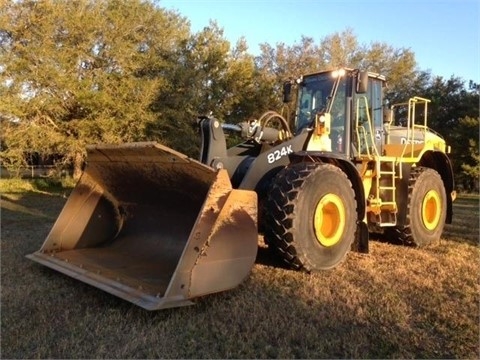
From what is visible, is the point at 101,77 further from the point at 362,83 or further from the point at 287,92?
the point at 362,83

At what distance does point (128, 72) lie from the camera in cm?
1700

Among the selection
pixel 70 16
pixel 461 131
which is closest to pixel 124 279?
pixel 70 16

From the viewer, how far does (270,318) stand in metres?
3.65

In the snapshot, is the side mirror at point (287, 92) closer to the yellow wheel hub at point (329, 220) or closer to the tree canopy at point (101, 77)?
the yellow wheel hub at point (329, 220)

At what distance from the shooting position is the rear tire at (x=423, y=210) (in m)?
6.73

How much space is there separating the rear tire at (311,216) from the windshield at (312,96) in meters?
1.45

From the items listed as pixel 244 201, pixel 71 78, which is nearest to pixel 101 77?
pixel 71 78

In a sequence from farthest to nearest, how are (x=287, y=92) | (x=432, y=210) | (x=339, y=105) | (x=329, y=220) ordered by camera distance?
(x=432, y=210)
(x=287, y=92)
(x=339, y=105)
(x=329, y=220)

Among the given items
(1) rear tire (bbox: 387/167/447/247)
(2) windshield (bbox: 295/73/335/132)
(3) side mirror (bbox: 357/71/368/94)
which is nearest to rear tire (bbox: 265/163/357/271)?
(3) side mirror (bbox: 357/71/368/94)

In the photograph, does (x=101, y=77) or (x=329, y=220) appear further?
(x=101, y=77)

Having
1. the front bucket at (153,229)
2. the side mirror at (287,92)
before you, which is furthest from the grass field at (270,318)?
the side mirror at (287,92)

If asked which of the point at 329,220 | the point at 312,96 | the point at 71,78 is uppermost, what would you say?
the point at 71,78

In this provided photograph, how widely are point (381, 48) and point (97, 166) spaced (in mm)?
30854

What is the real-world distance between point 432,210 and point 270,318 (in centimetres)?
460
